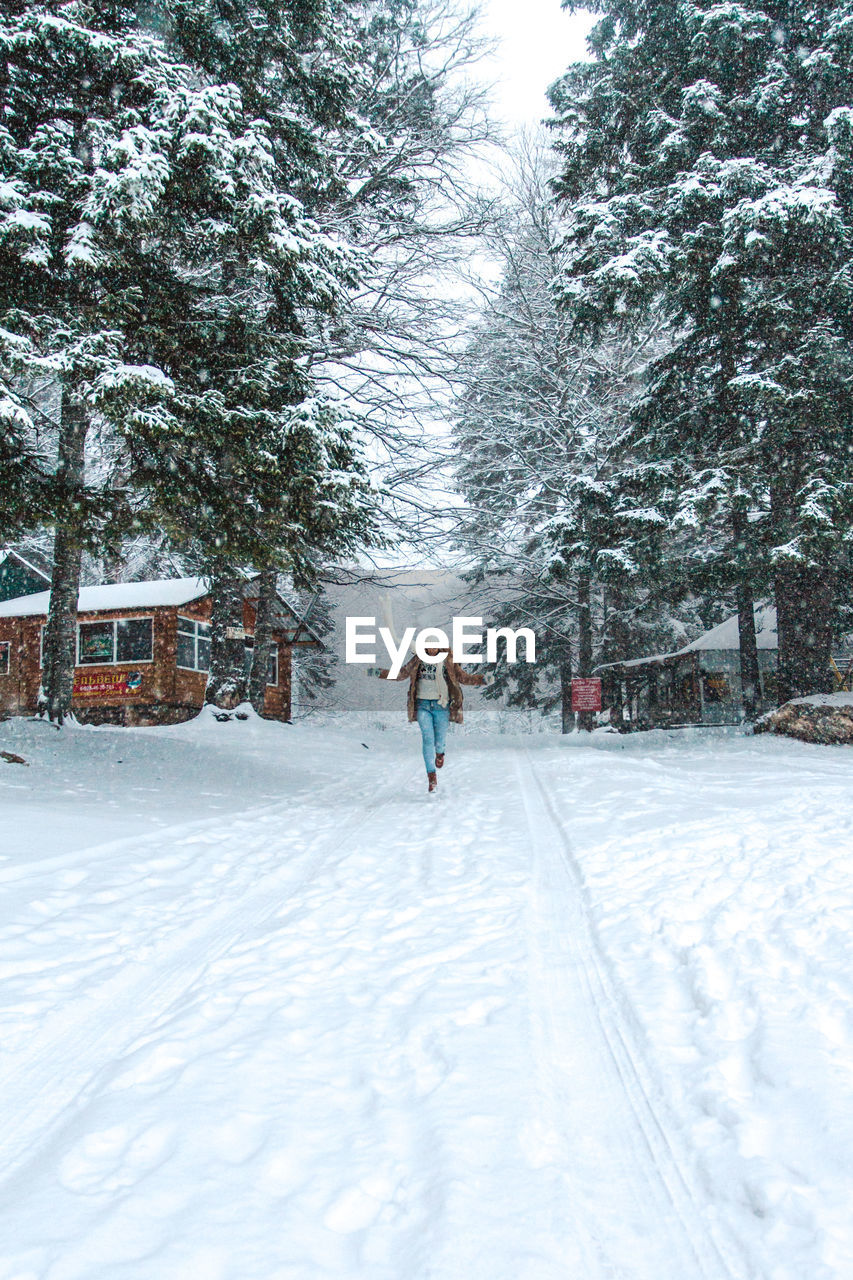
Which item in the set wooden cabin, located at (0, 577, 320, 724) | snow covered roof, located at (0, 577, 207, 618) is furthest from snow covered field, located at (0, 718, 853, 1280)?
snow covered roof, located at (0, 577, 207, 618)

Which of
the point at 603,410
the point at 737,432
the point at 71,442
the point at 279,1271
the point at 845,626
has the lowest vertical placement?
the point at 279,1271

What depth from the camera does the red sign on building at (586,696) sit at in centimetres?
1945

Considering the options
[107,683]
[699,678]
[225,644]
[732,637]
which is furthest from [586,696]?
[107,683]

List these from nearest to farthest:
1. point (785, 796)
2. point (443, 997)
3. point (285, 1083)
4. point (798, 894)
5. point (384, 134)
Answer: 1. point (285, 1083)
2. point (443, 997)
3. point (798, 894)
4. point (785, 796)
5. point (384, 134)

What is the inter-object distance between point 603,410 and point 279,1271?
21.3 metres

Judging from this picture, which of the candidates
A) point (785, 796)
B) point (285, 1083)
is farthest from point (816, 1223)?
point (785, 796)

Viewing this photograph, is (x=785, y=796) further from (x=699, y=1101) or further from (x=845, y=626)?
(x=845, y=626)

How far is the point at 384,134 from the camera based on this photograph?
12930 mm

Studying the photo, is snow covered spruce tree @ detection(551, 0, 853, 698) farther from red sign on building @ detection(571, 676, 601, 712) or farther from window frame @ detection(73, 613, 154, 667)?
window frame @ detection(73, 613, 154, 667)

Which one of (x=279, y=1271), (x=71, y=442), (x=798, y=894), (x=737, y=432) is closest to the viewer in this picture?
(x=279, y=1271)

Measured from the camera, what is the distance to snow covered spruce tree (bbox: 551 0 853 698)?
1255 cm

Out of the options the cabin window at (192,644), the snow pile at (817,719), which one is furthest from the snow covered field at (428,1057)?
the cabin window at (192,644)

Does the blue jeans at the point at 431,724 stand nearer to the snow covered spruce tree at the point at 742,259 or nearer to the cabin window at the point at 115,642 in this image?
the snow covered spruce tree at the point at 742,259

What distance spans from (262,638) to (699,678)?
13.7 m
